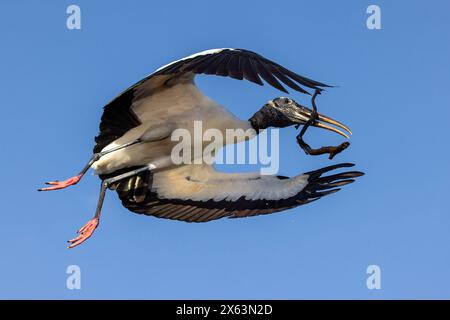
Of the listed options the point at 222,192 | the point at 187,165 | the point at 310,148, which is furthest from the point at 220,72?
the point at 222,192

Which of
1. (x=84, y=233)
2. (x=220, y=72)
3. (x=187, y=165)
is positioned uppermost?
(x=220, y=72)

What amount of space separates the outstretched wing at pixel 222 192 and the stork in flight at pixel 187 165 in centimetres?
1

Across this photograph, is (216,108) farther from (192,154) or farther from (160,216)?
(160,216)

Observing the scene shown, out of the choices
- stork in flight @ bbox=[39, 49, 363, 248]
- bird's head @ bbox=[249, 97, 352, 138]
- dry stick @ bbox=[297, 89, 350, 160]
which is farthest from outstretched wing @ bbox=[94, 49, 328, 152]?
bird's head @ bbox=[249, 97, 352, 138]

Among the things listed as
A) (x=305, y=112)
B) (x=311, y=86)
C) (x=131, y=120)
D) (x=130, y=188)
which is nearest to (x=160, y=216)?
(x=130, y=188)

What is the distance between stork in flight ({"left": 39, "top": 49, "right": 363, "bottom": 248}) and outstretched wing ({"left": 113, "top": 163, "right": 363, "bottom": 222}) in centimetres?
1

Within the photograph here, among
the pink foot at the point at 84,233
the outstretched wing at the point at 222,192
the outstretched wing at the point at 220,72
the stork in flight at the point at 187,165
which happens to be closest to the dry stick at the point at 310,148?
the stork in flight at the point at 187,165

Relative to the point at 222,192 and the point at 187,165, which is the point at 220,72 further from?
the point at 222,192

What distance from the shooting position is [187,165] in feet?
45.6

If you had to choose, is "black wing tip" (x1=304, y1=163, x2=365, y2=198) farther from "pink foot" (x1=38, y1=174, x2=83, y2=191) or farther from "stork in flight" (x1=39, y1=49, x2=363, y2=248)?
"pink foot" (x1=38, y1=174, x2=83, y2=191)

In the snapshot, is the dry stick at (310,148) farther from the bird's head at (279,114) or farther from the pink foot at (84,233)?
the pink foot at (84,233)

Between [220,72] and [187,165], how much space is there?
8.64 ft

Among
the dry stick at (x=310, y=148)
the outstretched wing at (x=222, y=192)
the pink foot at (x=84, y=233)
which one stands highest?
the dry stick at (x=310, y=148)

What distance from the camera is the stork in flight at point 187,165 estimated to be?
11.9 m
